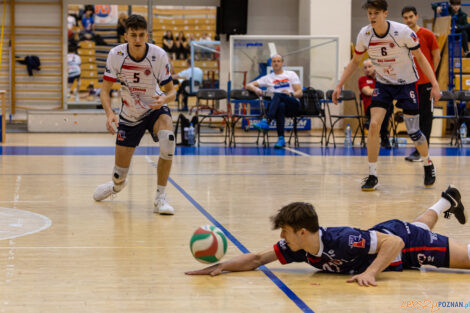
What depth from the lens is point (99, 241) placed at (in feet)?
15.8

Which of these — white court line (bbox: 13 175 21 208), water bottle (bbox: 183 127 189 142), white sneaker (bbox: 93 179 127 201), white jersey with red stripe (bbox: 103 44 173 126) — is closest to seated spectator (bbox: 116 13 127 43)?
water bottle (bbox: 183 127 189 142)

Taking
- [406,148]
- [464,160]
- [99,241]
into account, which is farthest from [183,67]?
[99,241]

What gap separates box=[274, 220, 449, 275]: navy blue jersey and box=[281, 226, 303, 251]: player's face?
0.14 meters

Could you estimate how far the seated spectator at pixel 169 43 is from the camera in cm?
2406

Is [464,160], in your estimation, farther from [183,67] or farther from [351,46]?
[183,67]

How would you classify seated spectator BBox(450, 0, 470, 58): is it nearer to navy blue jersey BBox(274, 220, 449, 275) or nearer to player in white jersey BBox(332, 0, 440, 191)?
player in white jersey BBox(332, 0, 440, 191)

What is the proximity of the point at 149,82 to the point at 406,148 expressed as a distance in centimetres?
807

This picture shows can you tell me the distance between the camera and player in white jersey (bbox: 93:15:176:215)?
6066mm

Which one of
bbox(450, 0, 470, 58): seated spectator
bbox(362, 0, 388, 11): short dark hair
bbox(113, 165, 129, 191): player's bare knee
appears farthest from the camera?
bbox(450, 0, 470, 58): seated spectator

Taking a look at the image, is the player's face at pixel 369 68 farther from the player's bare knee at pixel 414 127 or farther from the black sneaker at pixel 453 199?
the black sneaker at pixel 453 199

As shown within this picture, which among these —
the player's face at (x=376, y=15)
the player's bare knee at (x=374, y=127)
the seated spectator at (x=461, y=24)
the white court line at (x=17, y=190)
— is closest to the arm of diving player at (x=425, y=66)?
the player's face at (x=376, y=15)

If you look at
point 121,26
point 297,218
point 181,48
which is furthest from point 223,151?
point 181,48

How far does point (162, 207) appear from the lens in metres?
5.95

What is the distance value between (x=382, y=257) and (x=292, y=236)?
1.58ft
